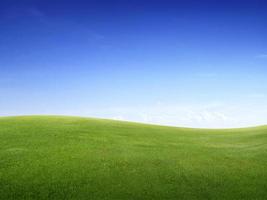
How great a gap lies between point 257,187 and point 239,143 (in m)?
14.4

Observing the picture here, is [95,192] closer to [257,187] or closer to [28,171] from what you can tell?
[28,171]

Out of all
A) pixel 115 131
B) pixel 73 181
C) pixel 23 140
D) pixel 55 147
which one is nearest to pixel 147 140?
pixel 115 131

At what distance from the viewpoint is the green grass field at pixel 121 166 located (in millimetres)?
16562

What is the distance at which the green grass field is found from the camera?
16.6 metres

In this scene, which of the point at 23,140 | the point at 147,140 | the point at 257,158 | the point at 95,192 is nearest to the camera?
the point at 95,192

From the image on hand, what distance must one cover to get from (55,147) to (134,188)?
1019 cm

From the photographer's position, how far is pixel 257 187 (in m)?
17.6

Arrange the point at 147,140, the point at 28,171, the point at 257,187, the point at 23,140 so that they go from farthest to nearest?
the point at 147,140
the point at 23,140
the point at 28,171
the point at 257,187

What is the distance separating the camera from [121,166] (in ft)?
67.5

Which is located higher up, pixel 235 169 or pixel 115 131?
pixel 115 131

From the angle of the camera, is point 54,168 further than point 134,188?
Yes

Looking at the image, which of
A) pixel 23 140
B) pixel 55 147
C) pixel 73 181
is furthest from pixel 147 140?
pixel 73 181

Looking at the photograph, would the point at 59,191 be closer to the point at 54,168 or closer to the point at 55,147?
the point at 54,168

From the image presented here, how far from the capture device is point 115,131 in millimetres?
33438
